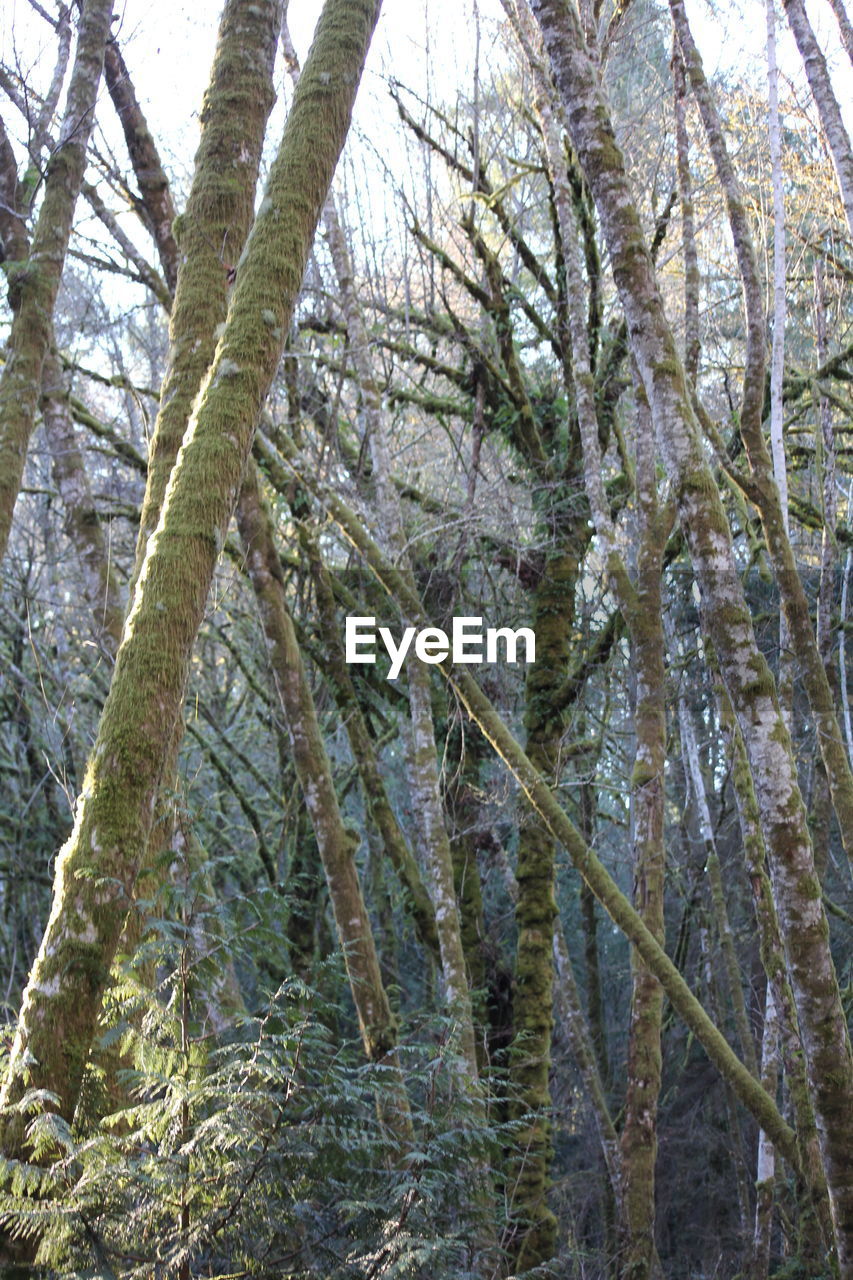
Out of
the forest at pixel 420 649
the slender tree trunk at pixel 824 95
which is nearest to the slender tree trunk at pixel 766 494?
the forest at pixel 420 649

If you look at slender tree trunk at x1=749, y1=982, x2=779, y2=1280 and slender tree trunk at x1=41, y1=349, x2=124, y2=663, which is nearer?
slender tree trunk at x1=41, y1=349, x2=124, y2=663

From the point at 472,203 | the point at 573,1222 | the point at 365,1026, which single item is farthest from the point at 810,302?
the point at 573,1222

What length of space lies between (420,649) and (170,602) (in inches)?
163

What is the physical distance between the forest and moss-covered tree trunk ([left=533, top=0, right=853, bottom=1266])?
0.02 meters

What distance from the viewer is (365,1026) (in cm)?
592

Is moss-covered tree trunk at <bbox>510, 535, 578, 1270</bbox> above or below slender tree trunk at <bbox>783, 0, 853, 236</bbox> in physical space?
below

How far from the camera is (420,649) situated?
6.82 m

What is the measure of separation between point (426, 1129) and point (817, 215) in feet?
25.2

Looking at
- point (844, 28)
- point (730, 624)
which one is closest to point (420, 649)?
point (730, 624)

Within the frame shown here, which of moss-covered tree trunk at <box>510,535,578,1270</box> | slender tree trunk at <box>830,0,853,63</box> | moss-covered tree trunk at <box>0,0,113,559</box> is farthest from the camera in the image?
moss-covered tree trunk at <box>510,535,578,1270</box>

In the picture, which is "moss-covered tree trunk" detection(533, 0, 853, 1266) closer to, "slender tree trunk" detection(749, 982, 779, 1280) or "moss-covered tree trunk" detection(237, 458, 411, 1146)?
"moss-covered tree trunk" detection(237, 458, 411, 1146)

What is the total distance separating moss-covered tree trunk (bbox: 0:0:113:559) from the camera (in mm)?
4457

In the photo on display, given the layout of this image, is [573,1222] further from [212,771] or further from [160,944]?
[160,944]

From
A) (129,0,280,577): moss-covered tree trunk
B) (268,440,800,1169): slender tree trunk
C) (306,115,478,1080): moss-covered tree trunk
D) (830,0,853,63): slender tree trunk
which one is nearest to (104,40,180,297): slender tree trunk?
(129,0,280,577): moss-covered tree trunk
